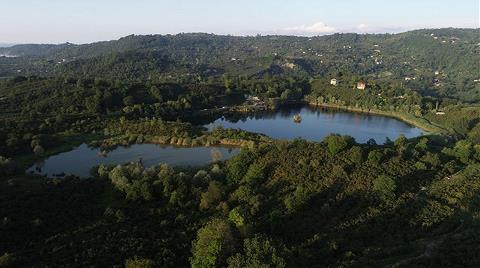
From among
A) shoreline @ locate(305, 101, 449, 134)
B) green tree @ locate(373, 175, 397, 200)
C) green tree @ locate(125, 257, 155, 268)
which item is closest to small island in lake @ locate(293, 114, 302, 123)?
shoreline @ locate(305, 101, 449, 134)

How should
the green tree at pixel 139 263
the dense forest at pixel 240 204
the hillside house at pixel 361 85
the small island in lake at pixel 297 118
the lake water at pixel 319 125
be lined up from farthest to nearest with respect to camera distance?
the hillside house at pixel 361 85
the small island in lake at pixel 297 118
the lake water at pixel 319 125
the dense forest at pixel 240 204
the green tree at pixel 139 263

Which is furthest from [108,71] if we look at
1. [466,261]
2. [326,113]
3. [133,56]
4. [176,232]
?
[466,261]

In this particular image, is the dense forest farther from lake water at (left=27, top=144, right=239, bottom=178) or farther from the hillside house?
the hillside house

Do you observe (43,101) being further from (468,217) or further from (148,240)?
(468,217)

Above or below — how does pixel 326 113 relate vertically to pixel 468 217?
below

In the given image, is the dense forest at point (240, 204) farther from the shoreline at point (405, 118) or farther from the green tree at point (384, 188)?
the shoreline at point (405, 118)

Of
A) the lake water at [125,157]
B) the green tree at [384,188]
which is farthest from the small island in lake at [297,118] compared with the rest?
the green tree at [384,188]
